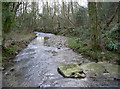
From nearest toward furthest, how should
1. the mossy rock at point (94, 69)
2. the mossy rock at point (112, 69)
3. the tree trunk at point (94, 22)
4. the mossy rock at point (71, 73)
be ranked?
the mossy rock at point (71, 73)
the mossy rock at point (112, 69)
the mossy rock at point (94, 69)
the tree trunk at point (94, 22)

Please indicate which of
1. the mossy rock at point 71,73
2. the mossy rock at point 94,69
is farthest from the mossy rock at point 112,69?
the mossy rock at point 71,73

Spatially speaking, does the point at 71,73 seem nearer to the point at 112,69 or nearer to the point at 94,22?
the point at 112,69

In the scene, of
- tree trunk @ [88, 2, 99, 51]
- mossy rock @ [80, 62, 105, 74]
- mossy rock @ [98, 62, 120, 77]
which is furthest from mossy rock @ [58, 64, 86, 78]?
tree trunk @ [88, 2, 99, 51]

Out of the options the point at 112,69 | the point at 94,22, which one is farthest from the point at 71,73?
the point at 94,22

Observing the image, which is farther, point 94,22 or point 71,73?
point 94,22

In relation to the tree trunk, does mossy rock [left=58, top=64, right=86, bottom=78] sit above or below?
below

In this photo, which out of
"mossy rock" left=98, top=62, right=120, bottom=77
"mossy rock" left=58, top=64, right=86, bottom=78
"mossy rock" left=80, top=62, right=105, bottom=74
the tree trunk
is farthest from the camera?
the tree trunk

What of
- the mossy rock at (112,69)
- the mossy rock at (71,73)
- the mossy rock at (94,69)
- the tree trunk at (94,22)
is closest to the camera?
the mossy rock at (71,73)

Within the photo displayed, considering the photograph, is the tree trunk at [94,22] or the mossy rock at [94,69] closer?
the mossy rock at [94,69]

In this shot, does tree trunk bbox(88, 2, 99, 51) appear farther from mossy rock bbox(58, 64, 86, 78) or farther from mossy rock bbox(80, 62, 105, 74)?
mossy rock bbox(58, 64, 86, 78)

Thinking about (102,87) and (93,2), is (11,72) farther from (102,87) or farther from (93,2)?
(93,2)

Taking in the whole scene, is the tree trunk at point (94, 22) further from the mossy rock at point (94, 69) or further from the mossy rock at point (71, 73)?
the mossy rock at point (71, 73)

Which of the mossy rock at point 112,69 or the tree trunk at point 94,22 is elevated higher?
the tree trunk at point 94,22

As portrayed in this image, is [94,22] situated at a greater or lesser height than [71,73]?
greater
